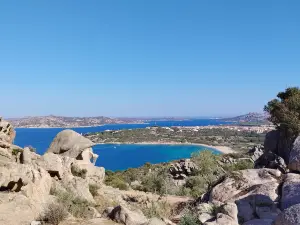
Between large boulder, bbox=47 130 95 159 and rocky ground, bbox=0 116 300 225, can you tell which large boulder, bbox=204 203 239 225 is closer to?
rocky ground, bbox=0 116 300 225

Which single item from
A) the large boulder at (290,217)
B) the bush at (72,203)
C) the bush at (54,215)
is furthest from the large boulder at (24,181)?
the large boulder at (290,217)

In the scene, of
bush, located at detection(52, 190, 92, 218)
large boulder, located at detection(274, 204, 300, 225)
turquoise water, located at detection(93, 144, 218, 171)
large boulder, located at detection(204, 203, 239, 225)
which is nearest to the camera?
large boulder, located at detection(274, 204, 300, 225)

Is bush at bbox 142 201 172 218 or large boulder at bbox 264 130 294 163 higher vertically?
large boulder at bbox 264 130 294 163

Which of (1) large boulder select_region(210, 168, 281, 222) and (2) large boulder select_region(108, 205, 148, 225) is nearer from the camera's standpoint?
(2) large boulder select_region(108, 205, 148, 225)

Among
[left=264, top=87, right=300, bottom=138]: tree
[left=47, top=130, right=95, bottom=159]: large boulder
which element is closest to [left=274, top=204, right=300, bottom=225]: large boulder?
[left=47, top=130, right=95, bottom=159]: large boulder

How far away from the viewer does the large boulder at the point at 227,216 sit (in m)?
10.2

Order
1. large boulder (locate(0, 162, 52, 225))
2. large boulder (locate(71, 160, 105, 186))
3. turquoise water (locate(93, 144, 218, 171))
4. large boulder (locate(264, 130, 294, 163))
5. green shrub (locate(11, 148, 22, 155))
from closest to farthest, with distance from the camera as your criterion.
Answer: large boulder (locate(0, 162, 52, 225))
green shrub (locate(11, 148, 22, 155))
large boulder (locate(71, 160, 105, 186))
large boulder (locate(264, 130, 294, 163))
turquoise water (locate(93, 144, 218, 171))

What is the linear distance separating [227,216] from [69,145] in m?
14.2

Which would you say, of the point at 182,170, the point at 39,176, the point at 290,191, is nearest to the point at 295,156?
the point at 290,191

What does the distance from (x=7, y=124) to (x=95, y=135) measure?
15019 cm

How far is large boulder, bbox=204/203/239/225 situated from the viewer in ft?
33.5

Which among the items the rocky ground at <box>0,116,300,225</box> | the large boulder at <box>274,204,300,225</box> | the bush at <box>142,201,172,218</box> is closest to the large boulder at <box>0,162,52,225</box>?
the rocky ground at <box>0,116,300,225</box>

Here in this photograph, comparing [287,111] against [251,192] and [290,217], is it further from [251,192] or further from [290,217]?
[290,217]

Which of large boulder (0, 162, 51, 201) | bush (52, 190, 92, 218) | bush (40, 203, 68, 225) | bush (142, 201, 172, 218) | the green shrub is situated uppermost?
the green shrub
